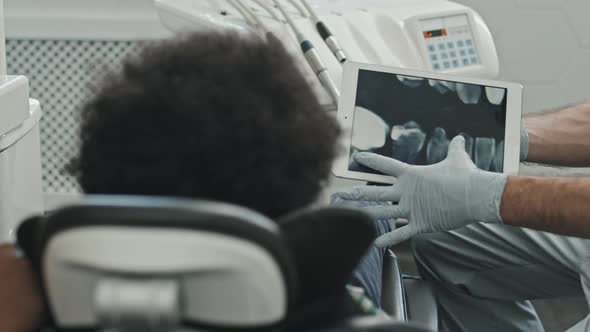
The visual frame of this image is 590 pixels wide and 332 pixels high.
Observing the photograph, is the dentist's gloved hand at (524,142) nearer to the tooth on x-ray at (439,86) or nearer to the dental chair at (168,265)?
the tooth on x-ray at (439,86)

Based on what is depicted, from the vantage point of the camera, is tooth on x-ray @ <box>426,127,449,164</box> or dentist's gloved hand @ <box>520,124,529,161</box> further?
dentist's gloved hand @ <box>520,124,529,161</box>

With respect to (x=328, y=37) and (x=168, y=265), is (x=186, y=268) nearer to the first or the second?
(x=168, y=265)

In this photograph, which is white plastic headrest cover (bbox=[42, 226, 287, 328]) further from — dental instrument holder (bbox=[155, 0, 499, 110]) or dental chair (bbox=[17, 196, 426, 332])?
dental instrument holder (bbox=[155, 0, 499, 110])

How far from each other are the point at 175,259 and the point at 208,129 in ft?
0.29

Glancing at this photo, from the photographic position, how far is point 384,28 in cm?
153

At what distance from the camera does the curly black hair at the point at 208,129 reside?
47 cm

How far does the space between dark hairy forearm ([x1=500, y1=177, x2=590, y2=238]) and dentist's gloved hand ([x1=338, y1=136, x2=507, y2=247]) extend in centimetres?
2

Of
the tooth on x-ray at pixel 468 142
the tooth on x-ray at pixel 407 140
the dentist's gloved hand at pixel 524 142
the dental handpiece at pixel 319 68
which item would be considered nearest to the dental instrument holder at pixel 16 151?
the dental handpiece at pixel 319 68

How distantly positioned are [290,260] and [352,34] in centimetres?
110

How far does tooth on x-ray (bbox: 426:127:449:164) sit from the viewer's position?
3.98ft

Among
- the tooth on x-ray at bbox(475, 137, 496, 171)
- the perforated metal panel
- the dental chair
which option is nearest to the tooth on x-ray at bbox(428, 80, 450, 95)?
the tooth on x-ray at bbox(475, 137, 496, 171)

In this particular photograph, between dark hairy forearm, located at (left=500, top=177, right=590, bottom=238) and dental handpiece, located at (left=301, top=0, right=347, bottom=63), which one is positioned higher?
dental handpiece, located at (left=301, top=0, right=347, bottom=63)

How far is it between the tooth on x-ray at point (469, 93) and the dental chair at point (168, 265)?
0.82 meters

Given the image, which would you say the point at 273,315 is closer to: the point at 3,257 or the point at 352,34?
the point at 3,257
